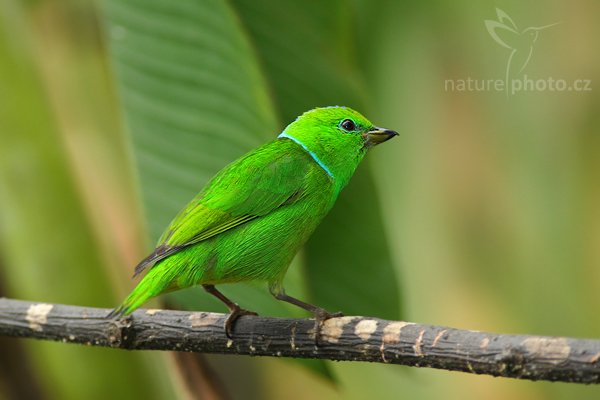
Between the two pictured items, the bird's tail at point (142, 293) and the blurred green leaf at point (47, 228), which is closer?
the bird's tail at point (142, 293)

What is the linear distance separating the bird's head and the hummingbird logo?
74.4 inches

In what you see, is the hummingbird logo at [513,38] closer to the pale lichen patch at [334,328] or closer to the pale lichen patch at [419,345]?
the pale lichen patch at [334,328]

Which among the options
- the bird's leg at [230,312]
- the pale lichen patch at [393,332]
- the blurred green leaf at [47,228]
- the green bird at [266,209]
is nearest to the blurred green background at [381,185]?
the blurred green leaf at [47,228]

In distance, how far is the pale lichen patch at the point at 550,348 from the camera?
160cm

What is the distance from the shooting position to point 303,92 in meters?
2.72

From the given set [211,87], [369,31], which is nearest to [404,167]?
[369,31]

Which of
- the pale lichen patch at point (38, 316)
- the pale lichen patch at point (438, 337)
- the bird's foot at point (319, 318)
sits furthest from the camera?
the pale lichen patch at point (38, 316)

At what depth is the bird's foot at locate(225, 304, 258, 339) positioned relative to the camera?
7.20 feet

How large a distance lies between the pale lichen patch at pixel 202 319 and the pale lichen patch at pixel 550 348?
2.80 feet

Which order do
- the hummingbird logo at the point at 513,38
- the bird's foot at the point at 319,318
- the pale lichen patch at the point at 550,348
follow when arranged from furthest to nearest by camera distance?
the hummingbird logo at the point at 513,38 → the bird's foot at the point at 319,318 → the pale lichen patch at the point at 550,348

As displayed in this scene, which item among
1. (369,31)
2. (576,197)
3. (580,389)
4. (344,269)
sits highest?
(369,31)

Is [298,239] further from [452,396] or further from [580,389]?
[580,389]

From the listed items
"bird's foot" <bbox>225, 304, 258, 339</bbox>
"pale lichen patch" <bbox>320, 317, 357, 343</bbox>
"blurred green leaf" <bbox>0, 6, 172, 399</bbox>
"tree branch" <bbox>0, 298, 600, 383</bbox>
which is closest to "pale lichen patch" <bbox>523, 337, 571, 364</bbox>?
"tree branch" <bbox>0, 298, 600, 383</bbox>

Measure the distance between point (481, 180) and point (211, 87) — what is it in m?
2.31
